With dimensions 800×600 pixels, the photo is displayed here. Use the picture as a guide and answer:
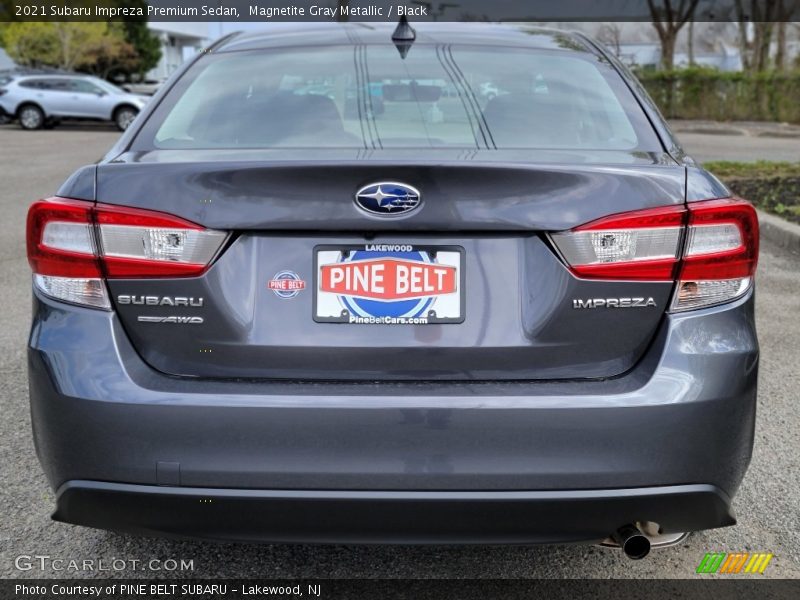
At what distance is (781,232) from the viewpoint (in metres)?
8.10

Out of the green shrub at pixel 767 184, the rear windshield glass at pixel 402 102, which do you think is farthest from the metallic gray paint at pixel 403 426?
the green shrub at pixel 767 184

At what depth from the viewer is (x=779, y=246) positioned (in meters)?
8.07

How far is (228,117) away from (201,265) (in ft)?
2.39

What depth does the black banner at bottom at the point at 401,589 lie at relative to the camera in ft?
8.87

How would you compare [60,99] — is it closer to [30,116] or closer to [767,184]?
[30,116]

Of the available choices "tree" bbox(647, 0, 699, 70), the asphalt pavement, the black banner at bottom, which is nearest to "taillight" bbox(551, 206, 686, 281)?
the asphalt pavement

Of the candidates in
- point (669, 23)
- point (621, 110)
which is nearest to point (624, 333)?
point (621, 110)

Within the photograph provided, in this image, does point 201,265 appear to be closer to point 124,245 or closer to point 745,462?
point 124,245

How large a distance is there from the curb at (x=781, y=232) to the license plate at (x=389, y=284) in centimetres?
630

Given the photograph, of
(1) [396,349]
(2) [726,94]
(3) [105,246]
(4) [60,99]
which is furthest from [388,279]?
(2) [726,94]

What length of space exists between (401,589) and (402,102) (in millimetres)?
1407

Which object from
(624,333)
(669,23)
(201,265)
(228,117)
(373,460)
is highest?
(228,117)

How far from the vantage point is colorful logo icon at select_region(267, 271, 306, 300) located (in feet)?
7.14

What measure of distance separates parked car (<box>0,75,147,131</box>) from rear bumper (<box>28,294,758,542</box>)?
2569 centimetres
